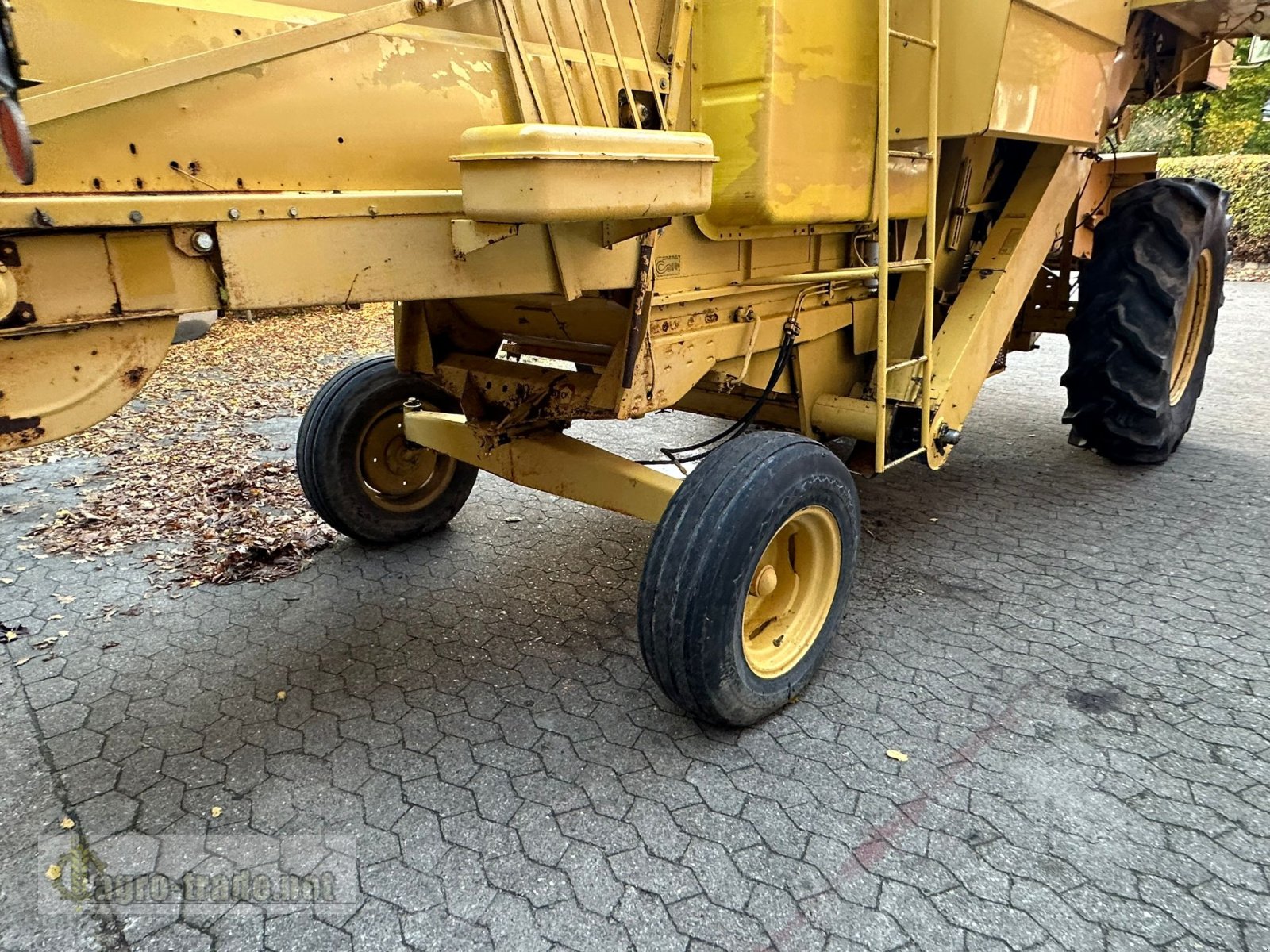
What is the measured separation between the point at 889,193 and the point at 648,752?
2145 millimetres

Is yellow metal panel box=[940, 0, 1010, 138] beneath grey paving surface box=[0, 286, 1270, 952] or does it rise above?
above

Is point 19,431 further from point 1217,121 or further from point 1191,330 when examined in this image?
point 1217,121

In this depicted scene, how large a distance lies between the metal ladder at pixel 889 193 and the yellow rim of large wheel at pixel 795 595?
0.47m

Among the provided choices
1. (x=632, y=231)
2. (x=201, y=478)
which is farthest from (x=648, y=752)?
(x=201, y=478)

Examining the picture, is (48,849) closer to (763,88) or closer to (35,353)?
(35,353)

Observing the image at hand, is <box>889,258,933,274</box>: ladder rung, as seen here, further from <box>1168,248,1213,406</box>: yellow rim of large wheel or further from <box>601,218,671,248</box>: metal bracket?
<box>1168,248,1213,406</box>: yellow rim of large wheel

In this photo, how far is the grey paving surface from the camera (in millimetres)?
2066

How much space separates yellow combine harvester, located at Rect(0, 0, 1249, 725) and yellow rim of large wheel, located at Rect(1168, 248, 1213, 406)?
506 mm

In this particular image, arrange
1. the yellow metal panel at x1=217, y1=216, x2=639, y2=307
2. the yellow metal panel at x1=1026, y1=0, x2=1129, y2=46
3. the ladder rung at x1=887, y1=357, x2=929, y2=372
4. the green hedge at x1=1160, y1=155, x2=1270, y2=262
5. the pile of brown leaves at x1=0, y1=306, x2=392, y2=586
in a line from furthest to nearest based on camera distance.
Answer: the green hedge at x1=1160, y1=155, x2=1270, y2=262, the pile of brown leaves at x1=0, y1=306, x2=392, y2=586, the ladder rung at x1=887, y1=357, x2=929, y2=372, the yellow metal panel at x1=1026, y1=0, x2=1129, y2=46, the yellow metal panel at x1=217, y1=216, x2=639, y2=307

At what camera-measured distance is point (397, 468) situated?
4.07m

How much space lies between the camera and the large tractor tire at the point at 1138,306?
14.2 ft

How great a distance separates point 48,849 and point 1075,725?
10.3 feet

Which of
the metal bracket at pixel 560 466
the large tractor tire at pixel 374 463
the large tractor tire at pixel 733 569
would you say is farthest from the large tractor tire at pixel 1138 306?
the large tractor tire at pixel 374 463

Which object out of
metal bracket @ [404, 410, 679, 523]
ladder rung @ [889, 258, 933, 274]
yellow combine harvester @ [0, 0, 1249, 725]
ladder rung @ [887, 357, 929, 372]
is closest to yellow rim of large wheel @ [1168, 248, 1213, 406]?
yellow combine harvester @ [0, 0, 1249, 725]
